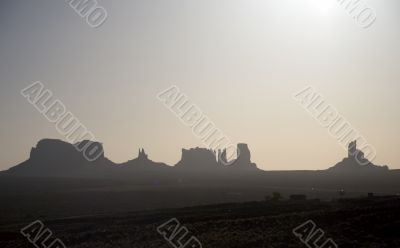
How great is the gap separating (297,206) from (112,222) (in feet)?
55.0

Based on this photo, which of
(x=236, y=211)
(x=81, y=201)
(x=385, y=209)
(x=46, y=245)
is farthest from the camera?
(x=81, y=201)

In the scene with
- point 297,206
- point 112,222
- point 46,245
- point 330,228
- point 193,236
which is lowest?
point 46,245

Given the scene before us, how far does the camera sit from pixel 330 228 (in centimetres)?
2975

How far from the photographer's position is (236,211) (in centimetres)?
4159

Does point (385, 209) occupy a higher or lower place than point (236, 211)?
higher

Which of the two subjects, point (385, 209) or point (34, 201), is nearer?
point (385, 209)

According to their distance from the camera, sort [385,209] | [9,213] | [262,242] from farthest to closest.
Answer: [9,213]
[385,209]
[262,242]

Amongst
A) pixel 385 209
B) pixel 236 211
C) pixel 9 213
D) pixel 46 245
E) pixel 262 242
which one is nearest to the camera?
pixel 262 242

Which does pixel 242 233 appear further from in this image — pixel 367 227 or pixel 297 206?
pixel 297 206

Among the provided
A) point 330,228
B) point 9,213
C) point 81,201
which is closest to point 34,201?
point 81,201

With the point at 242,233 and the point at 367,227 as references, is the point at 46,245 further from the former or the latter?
the point at 367,227

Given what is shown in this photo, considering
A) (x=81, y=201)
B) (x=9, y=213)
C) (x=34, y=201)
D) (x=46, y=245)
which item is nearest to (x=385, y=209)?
(x=46, y=245)

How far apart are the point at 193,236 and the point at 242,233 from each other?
10.0 feet

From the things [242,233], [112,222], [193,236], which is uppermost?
[242,233]
